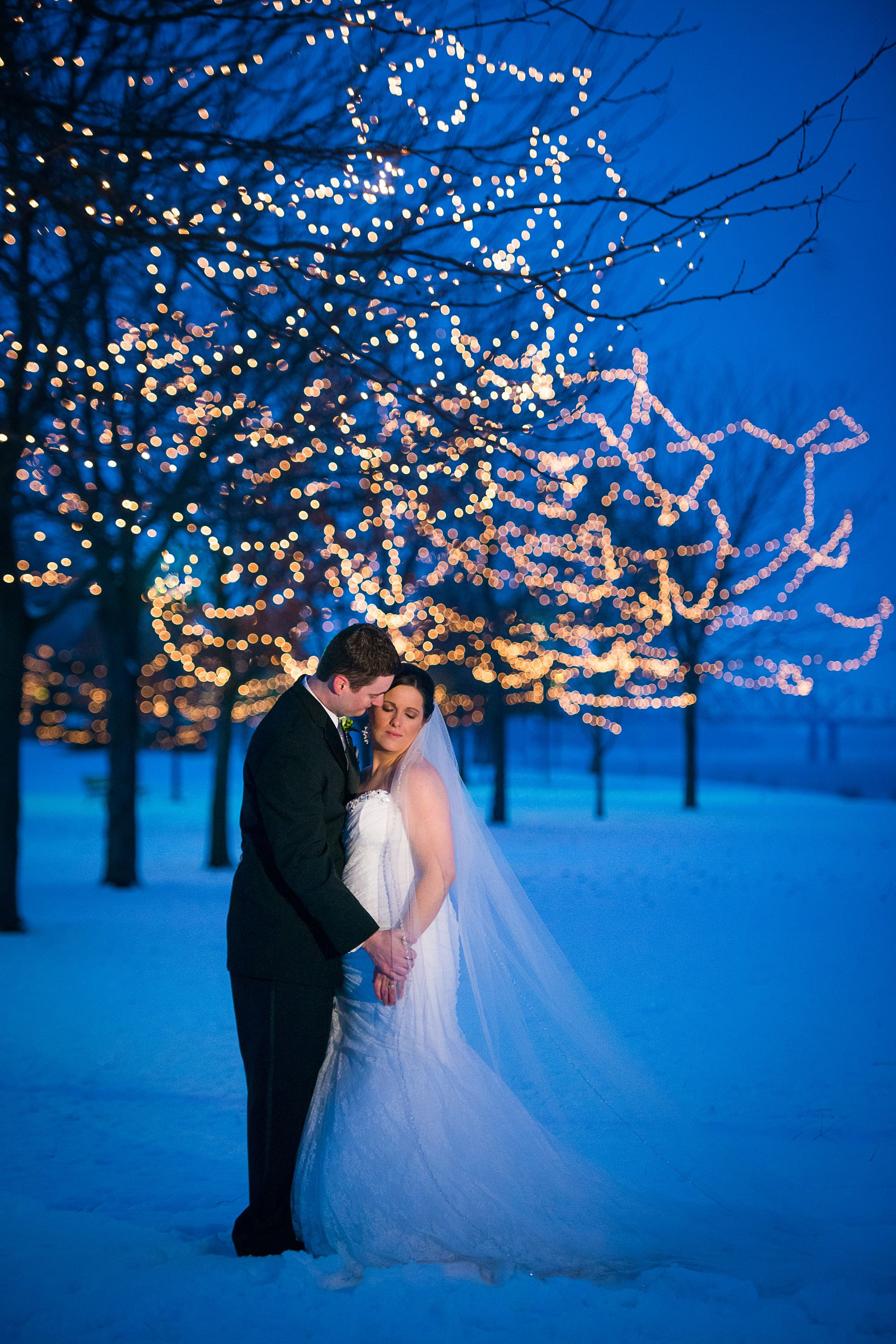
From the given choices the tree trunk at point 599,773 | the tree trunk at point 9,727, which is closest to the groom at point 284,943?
the tree trunk at point 9,727

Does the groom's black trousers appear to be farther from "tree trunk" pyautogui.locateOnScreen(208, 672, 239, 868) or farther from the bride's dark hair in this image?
"tree trunk" pyautogui.locateOnScreen(208, 672, 239, 868)

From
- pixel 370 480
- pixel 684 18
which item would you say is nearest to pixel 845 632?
pixel 370 480

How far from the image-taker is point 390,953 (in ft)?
10.4

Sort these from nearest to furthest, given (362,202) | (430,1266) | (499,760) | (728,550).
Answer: (430,1266) < (362,202) < (499,760) < (728,550)

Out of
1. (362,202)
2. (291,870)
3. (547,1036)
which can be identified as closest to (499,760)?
(362,202)

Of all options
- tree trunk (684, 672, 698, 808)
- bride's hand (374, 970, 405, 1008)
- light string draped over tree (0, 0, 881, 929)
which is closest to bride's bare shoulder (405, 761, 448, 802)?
bride's hand (374, 970, 405, 1008)

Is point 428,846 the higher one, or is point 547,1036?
point 428,846

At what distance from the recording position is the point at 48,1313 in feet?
8.74

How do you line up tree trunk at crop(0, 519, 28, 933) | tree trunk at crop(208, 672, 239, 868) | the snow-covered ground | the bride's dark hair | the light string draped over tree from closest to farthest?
the snow-covered ground
the bride's dark hair
the light string draped over tree
tree trunk at crop(0, 519, 28, 933)
tree trunk at crop(208, 672, 239, 868)

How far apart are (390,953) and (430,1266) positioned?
3.00 feet

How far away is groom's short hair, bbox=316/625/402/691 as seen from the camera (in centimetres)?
327

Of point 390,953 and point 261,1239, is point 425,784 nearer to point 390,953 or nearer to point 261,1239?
point 390,953

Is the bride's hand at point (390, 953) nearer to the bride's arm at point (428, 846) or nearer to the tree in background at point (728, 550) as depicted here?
the bride's arm at point (428, 846)

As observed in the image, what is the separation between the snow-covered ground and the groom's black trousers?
0.14 m
